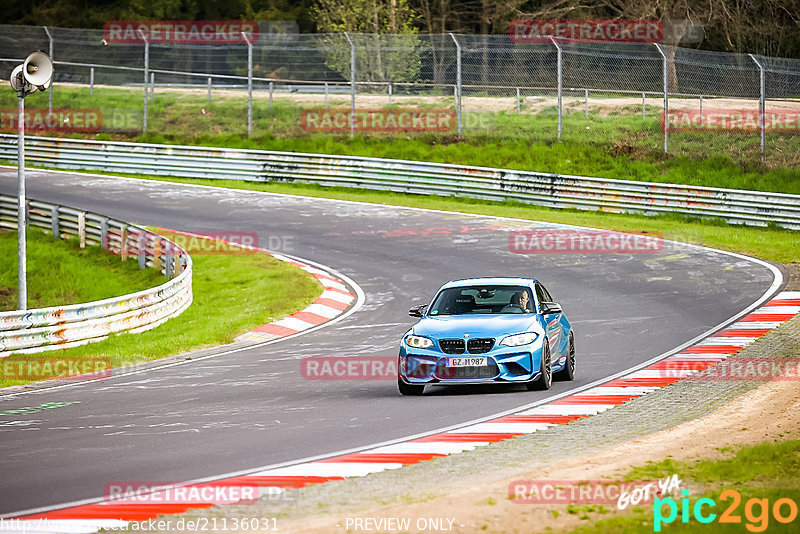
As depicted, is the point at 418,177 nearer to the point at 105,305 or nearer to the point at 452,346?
the point at 105,305

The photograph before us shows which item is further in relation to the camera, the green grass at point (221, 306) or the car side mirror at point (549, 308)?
the green grass at point (221, 306)

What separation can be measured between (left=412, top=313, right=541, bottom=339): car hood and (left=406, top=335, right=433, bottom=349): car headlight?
0.06 m

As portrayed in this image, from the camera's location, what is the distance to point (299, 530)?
285 inches

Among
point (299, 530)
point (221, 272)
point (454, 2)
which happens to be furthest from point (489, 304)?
point (454, 2)

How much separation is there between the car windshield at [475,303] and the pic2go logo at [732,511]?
6.15 meters

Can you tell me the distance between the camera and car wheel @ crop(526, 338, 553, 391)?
41.7ft

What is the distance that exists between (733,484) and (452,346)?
16.6 feet

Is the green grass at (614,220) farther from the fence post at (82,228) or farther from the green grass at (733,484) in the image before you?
the green grass at (733,484)

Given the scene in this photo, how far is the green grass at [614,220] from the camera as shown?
24859 mm

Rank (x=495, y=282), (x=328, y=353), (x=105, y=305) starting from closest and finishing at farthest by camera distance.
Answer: (x=495, y=282), (x=328, y=353), (x=105, y=305)

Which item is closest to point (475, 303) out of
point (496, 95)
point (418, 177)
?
point (418, 177)

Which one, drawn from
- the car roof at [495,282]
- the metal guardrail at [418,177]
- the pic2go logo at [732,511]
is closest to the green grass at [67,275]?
the metal guardrail at [418,177]

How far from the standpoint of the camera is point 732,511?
7027 millimetres

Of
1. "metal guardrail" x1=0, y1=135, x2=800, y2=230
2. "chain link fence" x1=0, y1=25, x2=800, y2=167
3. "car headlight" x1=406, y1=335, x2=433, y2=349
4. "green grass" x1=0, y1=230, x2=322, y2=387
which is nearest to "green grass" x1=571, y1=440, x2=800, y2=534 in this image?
"car headlight" x1=406, y1=335, x2=433, y2=349
